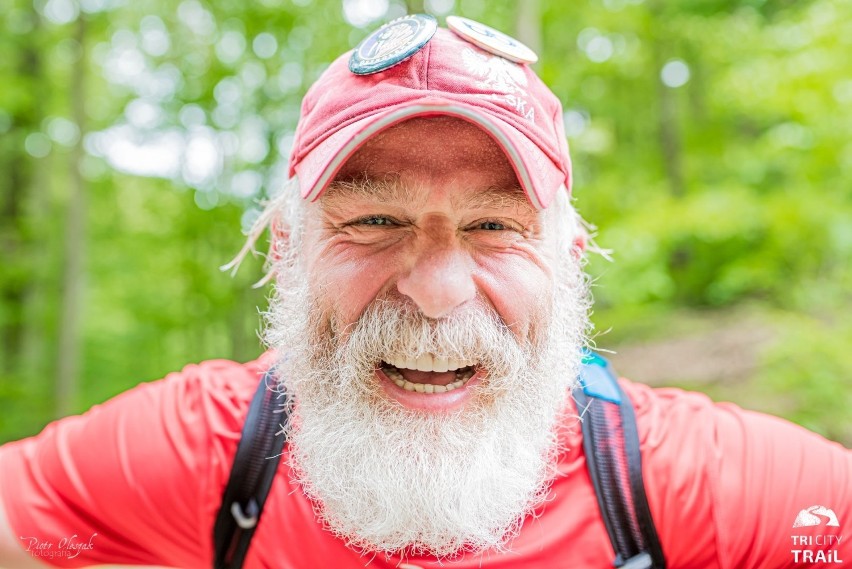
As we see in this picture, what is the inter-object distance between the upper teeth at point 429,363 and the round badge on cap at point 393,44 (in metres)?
0.80

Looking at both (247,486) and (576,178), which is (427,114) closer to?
(247,486)

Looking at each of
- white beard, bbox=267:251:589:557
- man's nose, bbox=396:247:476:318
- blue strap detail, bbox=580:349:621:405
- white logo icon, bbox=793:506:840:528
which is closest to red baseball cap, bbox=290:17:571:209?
man's nose, bbox=396:247:476:318

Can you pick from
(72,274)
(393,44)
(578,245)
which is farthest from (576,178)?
(72,274)

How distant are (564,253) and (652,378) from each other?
19.3 feet

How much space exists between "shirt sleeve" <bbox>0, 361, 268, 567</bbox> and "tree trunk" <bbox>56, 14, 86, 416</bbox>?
7.20 metres

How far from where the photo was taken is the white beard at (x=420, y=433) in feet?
5.60

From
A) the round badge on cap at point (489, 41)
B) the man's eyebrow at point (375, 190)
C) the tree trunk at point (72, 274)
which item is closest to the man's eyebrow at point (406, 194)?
the man's eyebrow at point (375, 190)

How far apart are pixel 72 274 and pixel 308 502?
8.00m

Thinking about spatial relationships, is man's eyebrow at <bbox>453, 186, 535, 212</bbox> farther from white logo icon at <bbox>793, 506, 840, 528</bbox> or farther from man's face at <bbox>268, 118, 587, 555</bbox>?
white logo icon at <bbox>793, 506, 840, 528</bbox>

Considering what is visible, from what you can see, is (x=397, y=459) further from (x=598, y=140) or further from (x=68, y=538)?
(x=598, y=140)

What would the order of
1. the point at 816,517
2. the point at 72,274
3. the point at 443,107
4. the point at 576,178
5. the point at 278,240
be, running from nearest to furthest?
the point at 443,107
the point at 816,517
the point at 278,240
the point at 576,178
the point at 72,274

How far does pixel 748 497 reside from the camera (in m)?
1.80

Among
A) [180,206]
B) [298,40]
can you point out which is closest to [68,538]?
[298,40]

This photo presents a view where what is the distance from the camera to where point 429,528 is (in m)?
1.79
